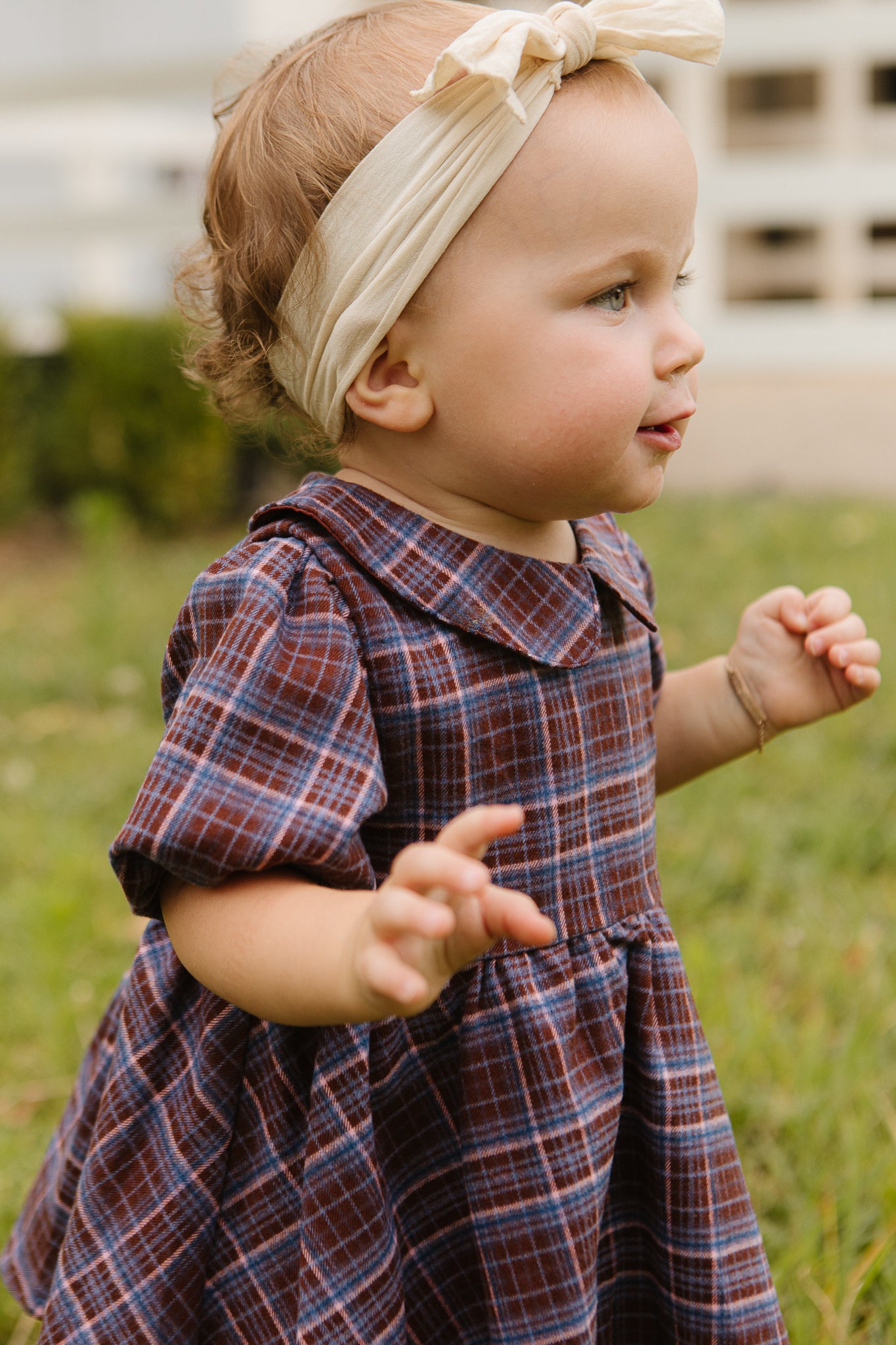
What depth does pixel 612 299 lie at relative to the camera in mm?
A: 1194

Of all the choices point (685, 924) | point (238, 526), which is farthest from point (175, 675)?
point (238, 526)

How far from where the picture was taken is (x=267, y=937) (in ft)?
3.46

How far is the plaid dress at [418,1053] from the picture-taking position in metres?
1.15

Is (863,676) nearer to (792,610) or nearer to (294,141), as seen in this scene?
(792,610)

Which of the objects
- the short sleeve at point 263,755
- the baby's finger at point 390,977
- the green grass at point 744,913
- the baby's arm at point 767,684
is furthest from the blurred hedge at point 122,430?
the baby's finger at point 390,977

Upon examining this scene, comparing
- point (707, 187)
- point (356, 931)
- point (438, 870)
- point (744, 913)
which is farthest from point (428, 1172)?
point (707, 187)

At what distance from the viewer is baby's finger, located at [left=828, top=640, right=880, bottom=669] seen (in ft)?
4.75

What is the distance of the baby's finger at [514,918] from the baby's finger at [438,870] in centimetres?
2

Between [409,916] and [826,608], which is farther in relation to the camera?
[826,608]

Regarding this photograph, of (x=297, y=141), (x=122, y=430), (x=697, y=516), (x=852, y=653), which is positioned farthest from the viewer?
(x=122, y=430)

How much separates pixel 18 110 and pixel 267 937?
837 cm

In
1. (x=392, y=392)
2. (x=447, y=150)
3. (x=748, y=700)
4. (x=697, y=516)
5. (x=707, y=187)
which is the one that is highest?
(x=447, y=150)

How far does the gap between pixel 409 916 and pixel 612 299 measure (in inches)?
22.5

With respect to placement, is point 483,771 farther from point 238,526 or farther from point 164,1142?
point 238,526
